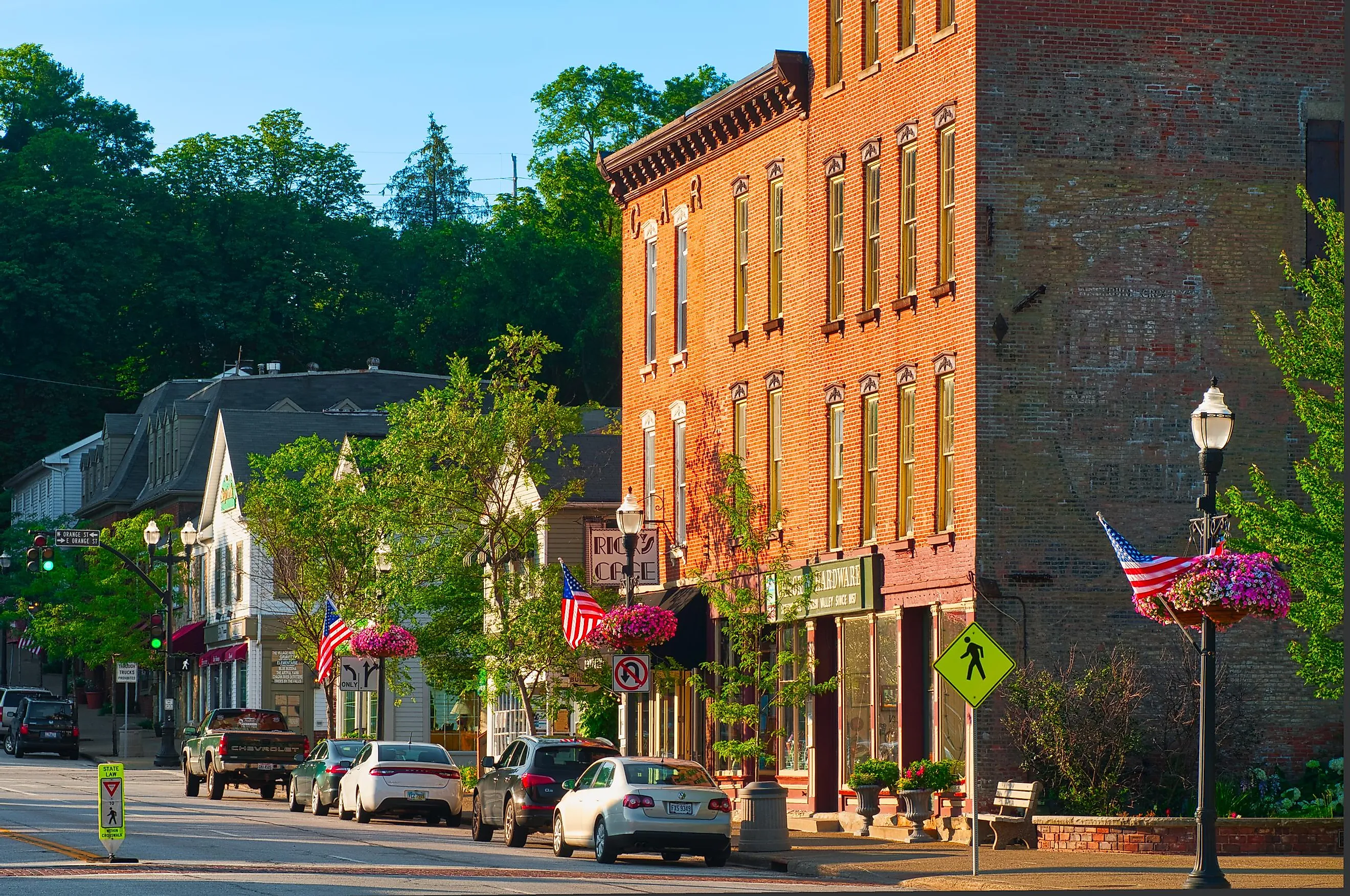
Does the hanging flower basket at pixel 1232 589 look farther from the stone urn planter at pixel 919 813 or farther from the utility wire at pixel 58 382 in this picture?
the utility wire at pixel 58 382

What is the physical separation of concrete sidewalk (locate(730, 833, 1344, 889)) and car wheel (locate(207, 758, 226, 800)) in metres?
17.0

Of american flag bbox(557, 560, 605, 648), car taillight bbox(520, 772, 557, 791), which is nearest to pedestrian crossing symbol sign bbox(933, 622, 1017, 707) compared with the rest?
car taillight bbox(520, 772, 557, 791)

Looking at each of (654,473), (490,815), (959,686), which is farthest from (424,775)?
(959,686)

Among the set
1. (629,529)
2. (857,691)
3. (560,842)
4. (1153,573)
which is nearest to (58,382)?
(629,529)

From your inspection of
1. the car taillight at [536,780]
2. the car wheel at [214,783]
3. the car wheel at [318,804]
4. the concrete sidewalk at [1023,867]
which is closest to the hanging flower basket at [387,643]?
the car wheel at [214,783]

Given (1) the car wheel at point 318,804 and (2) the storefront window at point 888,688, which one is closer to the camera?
(2) the storefront window at point 888,688

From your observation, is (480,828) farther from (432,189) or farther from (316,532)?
(432,189)

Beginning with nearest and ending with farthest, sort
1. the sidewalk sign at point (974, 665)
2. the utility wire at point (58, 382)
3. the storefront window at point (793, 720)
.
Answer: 1. the sidewalk sign at point (974, 665)
2. the storefront window at point (793, 720)
3. the utility wire at point (58, 382)

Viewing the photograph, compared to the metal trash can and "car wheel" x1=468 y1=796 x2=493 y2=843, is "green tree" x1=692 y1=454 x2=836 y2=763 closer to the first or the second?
the metal trash can

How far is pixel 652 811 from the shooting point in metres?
26.9

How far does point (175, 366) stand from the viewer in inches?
4003

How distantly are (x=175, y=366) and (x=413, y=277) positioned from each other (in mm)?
12034

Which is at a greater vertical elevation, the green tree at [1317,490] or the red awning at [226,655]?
the green tree at [1317,490]

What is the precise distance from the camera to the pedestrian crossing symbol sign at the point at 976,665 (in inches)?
992
